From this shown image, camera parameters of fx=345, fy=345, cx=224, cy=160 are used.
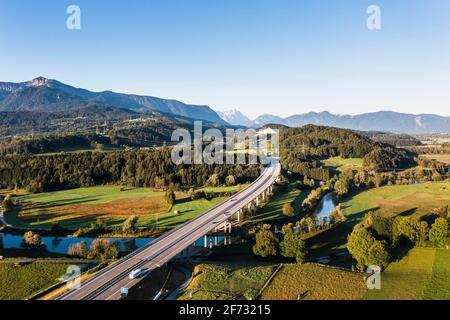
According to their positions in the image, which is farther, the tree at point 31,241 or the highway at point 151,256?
the tree at point 31,241

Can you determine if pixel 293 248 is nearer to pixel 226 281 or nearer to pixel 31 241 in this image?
pixel 226 281

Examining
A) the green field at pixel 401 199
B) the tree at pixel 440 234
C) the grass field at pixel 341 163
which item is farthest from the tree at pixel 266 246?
the grass field at pixel 341 163

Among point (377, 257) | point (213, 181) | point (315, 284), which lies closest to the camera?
point (315, 284)

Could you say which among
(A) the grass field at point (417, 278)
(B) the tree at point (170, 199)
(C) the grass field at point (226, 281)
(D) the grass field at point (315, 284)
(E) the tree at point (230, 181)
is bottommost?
(A) the grass field at point (417, 278)

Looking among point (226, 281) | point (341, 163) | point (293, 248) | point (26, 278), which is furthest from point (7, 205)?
point (341, 163)

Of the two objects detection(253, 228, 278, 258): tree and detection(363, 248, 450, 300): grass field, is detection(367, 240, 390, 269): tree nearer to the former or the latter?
detection(363, 248, 450, 300): grass field

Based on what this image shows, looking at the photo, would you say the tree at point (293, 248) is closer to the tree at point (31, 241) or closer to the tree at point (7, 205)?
the tree at point (31, 241)
